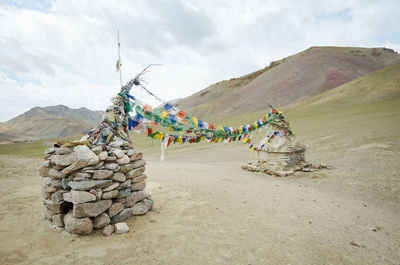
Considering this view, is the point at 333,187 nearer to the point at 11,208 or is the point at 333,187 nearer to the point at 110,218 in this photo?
the point at 110,218

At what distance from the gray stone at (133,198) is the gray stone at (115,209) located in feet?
0.56

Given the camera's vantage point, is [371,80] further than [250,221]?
Yes

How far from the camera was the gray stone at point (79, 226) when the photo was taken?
11.3 feet

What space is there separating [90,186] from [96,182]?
0.37 ft

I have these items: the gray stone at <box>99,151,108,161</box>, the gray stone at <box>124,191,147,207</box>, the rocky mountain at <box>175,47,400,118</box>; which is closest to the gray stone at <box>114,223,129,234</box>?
the gray stone at <box>124,191,147,207</box>

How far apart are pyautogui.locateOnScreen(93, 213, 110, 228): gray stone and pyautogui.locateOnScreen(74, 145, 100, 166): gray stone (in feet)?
3.23

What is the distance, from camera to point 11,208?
506 cm

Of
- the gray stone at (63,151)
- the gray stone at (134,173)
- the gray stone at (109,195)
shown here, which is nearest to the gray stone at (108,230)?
the gray stone at (109,195)

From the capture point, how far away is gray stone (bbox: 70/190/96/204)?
340cm

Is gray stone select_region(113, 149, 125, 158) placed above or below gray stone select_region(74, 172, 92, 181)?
above

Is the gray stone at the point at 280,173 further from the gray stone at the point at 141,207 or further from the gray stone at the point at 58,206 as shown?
the gray stone at the point at 58,206

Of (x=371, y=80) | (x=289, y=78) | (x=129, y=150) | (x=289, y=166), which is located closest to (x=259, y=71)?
(x=289, y=78)

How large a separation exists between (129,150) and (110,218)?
1.37 m

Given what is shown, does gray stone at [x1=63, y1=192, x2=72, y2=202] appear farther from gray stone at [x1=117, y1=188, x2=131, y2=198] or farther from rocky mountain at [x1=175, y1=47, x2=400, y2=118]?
rocky mountain at [x1=175, y1=47, x2=400, y2=118]
